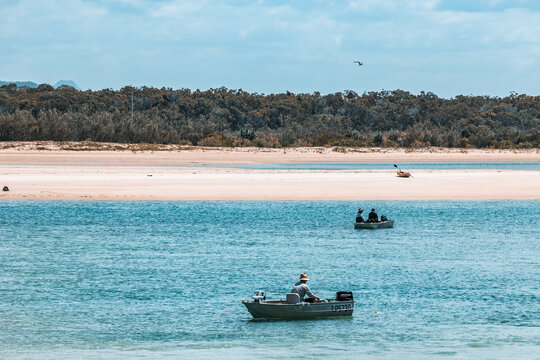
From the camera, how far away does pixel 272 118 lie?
129500 mm

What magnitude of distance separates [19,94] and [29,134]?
55.9 metres

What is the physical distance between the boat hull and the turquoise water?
0.21 meters

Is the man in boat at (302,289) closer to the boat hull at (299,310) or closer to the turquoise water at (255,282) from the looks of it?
the boat hull at (299,310)

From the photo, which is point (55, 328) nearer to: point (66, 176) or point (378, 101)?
point (66, 176)

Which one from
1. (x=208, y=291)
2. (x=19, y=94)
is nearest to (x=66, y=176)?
(x=208, y=291)

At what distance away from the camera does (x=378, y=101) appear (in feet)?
457

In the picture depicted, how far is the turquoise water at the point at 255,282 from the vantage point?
17000 mm

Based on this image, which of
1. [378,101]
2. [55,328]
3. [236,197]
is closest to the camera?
[55,328]

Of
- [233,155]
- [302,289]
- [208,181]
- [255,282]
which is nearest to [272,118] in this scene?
[233,155]

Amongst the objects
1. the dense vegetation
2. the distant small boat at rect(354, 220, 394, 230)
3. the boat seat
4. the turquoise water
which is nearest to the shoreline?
the dense vegetation

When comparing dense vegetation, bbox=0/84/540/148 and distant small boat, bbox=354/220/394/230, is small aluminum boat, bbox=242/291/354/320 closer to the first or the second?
distant small boat, bbox=354/220/394/230

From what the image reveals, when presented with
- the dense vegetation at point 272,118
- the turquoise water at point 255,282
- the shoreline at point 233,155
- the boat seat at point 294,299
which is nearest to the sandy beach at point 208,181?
the shoreline at point 233,155

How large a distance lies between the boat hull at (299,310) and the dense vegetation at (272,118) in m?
64.5

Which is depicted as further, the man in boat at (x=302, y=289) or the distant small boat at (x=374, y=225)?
the distant small boat at (x=374, y=225)
